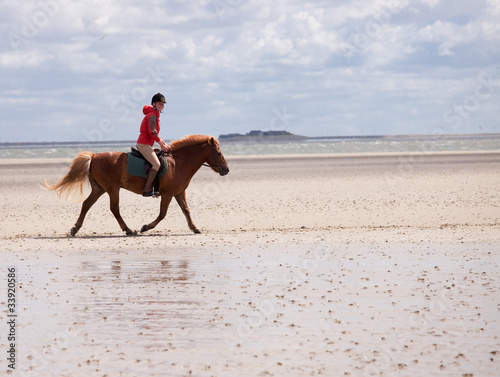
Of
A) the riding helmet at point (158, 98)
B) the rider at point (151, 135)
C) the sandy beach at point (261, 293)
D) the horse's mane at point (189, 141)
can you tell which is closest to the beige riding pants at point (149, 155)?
the rider at point (151, 135)

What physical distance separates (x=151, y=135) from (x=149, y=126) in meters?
0.30

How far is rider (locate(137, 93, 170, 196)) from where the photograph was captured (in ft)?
43.8

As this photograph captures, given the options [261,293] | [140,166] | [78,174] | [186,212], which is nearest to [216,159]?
[186,212]

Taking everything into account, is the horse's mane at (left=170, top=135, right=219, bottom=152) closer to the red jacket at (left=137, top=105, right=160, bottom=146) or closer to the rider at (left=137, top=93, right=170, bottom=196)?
the rider at (left=137, top=93, right=170, bottom=196)

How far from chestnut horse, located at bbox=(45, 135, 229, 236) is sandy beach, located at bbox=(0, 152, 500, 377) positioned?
638mm

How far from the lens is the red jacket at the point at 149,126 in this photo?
43.8ft

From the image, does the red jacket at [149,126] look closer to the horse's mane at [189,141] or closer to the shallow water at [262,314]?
the horse's mane at [189,141]

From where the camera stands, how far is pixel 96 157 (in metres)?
14.2

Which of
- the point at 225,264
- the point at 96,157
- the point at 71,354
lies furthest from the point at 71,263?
the point at 71,354

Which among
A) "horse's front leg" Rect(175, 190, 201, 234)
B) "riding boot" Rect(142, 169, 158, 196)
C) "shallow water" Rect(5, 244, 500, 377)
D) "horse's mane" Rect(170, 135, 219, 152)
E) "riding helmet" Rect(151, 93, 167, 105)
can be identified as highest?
"riding helmet" Rect(151, 93, 167, 105)

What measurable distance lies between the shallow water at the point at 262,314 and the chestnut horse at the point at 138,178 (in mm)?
3028

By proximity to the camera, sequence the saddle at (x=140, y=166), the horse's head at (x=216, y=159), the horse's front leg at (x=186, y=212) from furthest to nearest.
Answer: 1. the horse's head at (x=216, y=159)
2. the horse's front leg at (x=186, y=212)
3. the saddle at (x=140, y=166)

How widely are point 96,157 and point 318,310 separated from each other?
793cm

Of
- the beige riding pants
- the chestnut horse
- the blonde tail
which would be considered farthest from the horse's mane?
the blonde tail
